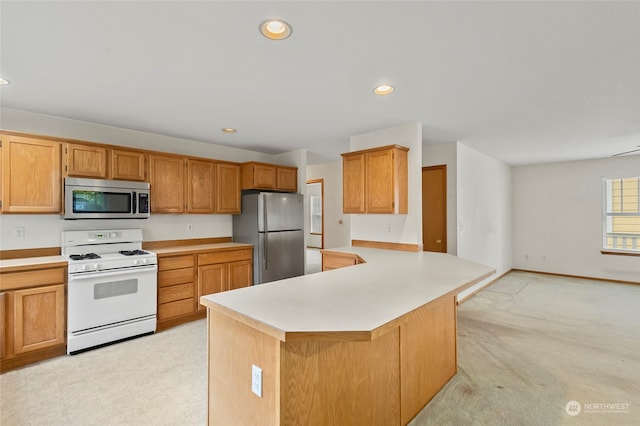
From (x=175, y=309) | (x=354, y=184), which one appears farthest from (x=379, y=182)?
(x=175, y=309)

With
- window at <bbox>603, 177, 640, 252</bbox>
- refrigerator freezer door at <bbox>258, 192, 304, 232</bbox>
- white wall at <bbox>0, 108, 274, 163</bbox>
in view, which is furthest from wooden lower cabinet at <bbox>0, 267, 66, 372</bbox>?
window at <bbox>603, 177, 640, 252</bbox>

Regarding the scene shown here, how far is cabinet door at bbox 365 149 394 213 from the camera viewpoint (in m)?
3.47

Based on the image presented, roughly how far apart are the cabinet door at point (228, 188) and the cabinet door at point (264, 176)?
0.31 m

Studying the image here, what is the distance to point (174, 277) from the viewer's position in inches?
144

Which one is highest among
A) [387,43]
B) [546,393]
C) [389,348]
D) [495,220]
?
[387,43]

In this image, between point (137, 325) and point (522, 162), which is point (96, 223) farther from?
point (522, 162)

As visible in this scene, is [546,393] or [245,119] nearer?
[546,393]

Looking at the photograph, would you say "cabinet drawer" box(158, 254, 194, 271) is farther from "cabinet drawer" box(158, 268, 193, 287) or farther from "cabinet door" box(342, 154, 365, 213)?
"cabinet door" box(342, 154, 365, 213)

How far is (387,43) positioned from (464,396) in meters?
2.52

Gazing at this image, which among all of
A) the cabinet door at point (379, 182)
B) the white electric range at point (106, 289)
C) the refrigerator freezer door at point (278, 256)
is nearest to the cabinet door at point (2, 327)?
the white electric range at point (106, 289)

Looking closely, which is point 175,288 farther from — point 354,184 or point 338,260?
point 354,184

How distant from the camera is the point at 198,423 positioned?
1.95m

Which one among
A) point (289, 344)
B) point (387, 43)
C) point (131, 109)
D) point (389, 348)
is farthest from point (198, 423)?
point (131, 109)

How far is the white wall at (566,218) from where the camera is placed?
5.89m
